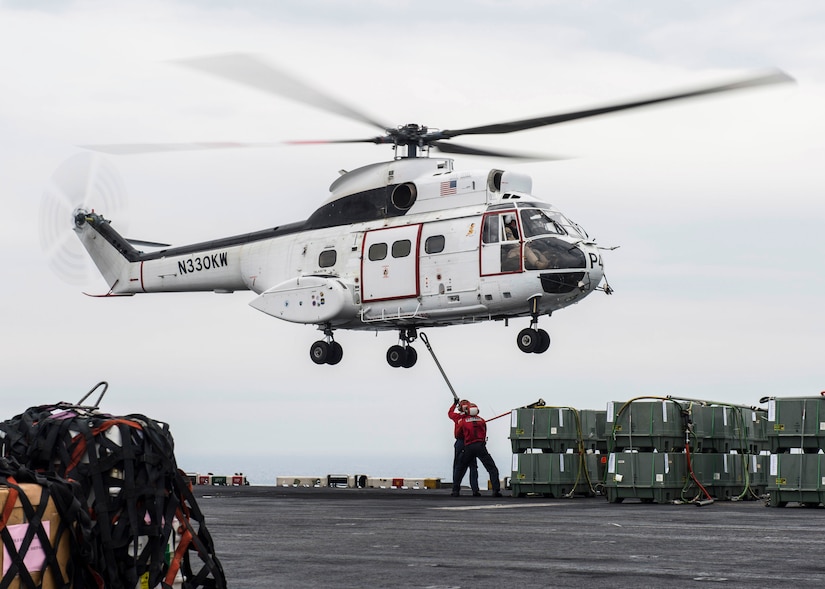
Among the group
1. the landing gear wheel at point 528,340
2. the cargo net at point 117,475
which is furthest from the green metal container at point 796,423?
the cargo net at point 117,475

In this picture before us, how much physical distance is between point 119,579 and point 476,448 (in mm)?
18958

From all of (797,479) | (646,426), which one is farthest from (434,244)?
(797,479)

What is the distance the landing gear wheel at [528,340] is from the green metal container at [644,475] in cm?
531

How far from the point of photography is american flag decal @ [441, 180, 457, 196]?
29.1 metres

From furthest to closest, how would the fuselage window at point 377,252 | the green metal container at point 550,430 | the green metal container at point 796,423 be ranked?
the fuselage window at point 377,252, the green metal container at point 550,430, the green metal container at point 796,423

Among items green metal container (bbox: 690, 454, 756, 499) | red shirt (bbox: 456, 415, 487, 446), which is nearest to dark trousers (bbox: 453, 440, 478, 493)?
A: red shirt (bbox: 456, 415, 487, 446)

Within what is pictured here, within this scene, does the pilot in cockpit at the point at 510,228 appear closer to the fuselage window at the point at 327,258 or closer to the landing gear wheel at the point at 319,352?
the fuselage window at the point at 327,258

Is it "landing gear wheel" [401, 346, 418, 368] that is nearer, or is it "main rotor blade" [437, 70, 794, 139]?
"main rotor blade" [437, 70, 794, 139]

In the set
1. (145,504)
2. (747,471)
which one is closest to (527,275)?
(747,471)

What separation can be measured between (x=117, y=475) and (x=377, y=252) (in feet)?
74.7

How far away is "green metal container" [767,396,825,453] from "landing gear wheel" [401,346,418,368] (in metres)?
11.5

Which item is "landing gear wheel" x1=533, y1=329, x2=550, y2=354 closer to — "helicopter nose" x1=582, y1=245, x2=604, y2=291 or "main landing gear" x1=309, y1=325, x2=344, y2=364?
"helicopter nose" x1=582, y1=245, x2=604, y2=291

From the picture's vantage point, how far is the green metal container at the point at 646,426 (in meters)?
24.1

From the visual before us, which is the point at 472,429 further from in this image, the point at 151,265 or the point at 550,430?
the point at 151,265
